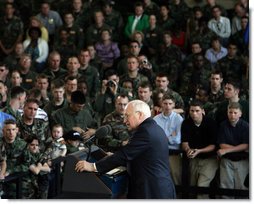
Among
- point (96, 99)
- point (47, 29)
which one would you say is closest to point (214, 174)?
point (96, 99)

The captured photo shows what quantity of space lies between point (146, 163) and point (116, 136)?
122 inches

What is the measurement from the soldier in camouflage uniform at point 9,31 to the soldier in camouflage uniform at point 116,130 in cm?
433

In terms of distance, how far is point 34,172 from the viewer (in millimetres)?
7781

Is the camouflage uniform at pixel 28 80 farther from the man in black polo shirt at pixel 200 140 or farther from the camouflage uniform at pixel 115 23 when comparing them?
the man in black polo shirt at pixel 200 140

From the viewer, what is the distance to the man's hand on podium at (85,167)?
5.41 m

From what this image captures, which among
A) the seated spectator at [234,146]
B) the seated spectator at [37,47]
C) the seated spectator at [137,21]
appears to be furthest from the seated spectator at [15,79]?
the seated spectator at [234,146]

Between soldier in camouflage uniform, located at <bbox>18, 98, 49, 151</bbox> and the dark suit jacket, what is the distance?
2.81m

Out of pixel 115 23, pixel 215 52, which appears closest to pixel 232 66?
pixel 215 52

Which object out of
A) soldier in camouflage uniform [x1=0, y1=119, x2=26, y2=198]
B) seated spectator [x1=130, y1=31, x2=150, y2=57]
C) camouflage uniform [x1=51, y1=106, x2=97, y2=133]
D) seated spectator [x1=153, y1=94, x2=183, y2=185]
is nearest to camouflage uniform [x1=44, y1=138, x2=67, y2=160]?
soldier in camouflage uniform [x1=0, y1=119, x2=26, y2=198]

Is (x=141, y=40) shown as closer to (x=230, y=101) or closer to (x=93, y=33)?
(x=93, y=33)

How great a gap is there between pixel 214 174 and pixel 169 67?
3309mm

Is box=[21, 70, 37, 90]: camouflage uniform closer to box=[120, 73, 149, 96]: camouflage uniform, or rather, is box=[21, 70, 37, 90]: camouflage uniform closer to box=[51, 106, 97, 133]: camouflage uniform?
box=[120, 73, 149, 96]: camouflage uniform

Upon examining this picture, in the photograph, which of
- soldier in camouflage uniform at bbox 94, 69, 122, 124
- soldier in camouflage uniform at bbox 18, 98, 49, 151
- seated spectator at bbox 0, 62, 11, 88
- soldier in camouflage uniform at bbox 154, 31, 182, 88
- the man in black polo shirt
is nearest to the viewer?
soldier in camouflage uniform at bbox 18, 98, 49, 151

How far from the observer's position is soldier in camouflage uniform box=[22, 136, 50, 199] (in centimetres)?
775
